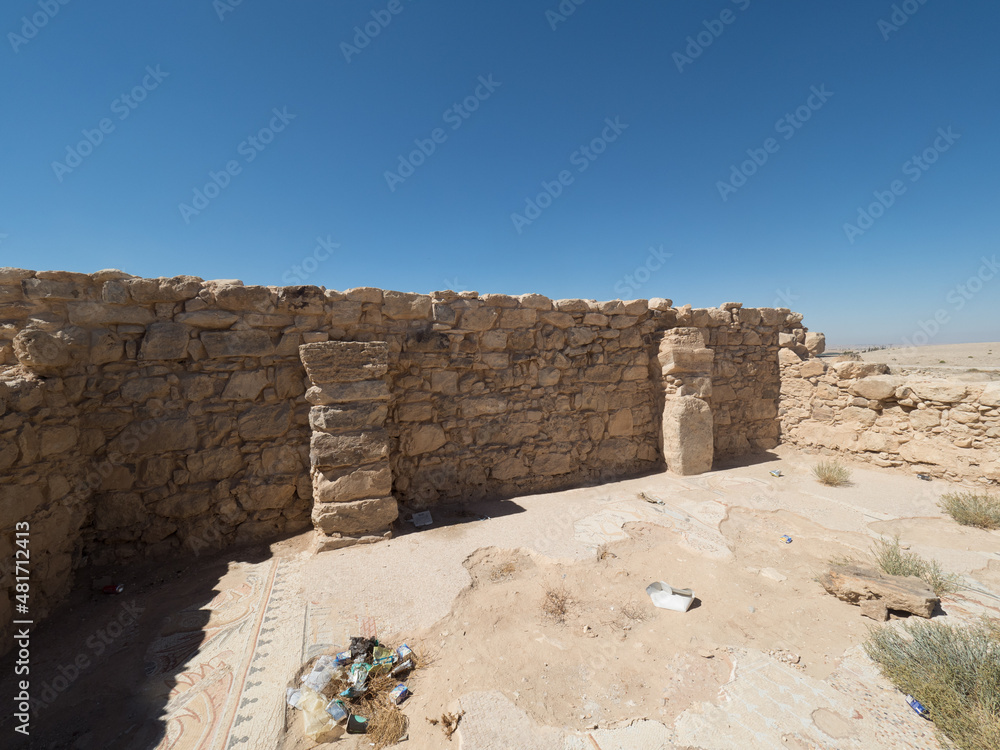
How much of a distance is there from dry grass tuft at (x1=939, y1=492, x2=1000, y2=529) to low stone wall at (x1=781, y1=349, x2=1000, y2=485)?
693mm

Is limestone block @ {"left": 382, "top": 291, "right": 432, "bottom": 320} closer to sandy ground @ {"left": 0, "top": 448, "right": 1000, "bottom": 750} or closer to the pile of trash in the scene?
sandy ground @ {"left": 0, "top": 448, "right": 1000, "bottom": 750}

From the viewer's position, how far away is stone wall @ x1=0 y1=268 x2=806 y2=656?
10.8 feet

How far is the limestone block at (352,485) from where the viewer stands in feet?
12.7

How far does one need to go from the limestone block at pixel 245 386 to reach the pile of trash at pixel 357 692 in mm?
2619

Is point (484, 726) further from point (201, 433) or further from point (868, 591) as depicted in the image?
point (201, 433)

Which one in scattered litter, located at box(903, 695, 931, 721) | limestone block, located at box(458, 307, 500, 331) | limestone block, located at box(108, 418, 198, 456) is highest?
limestone block, located at box(458, 307, 500, 331)

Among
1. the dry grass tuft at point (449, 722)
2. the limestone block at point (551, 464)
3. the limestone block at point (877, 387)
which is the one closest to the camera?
the dry grass tuft at point (449, 722)

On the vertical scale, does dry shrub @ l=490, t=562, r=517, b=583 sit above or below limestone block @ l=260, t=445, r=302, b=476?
below

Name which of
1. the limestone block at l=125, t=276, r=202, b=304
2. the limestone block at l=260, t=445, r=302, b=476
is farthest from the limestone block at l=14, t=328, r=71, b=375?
the limestone block at l=260, t=445, r=302, b=476

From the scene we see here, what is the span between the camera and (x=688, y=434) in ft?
18.4

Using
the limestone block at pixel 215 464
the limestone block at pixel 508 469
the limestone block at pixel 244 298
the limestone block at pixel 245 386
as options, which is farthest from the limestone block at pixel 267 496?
the limestone block at pixel 508 469

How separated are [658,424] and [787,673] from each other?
12.4ft

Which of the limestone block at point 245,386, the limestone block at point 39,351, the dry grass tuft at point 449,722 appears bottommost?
the dry grass tuft at point 449,722

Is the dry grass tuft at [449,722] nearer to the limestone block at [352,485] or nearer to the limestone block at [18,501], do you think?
the limestone block at [352,485]
